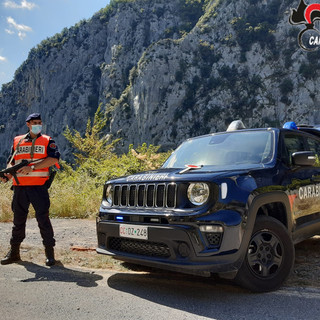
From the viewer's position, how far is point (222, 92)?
7025 centimetres

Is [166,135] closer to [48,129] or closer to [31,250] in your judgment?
[48,129]

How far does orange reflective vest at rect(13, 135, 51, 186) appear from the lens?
164 inches

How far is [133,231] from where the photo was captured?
→ 3109mm

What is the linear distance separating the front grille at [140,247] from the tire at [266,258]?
67cm

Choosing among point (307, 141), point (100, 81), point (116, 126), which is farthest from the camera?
point (100, 81)

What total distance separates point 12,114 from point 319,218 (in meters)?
123

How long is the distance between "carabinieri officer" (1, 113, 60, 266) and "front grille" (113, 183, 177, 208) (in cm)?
113

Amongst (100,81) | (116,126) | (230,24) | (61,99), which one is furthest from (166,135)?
(61,99)

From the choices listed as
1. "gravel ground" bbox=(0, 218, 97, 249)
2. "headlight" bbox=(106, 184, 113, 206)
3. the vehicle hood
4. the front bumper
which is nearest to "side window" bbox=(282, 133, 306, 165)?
the vehicle hood

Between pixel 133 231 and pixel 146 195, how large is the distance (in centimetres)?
35

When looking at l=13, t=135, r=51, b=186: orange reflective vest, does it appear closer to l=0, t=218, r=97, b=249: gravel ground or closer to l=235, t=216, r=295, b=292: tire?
l=0, t=218, r=97, b=249: gravel ground

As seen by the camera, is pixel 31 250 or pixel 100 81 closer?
pixel 31 250

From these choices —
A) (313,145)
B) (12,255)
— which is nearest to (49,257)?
(12,255)

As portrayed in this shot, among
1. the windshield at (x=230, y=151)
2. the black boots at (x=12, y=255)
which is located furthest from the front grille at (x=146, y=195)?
the black boots at (x=12, y=255)
